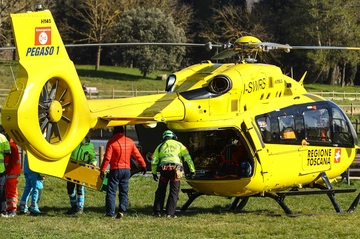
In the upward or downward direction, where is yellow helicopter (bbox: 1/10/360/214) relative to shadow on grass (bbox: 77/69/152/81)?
upward

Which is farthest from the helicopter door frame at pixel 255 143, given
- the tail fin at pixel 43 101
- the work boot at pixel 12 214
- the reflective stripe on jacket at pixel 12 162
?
the work boot at pixel 12 214

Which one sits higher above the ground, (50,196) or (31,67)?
(31,67)

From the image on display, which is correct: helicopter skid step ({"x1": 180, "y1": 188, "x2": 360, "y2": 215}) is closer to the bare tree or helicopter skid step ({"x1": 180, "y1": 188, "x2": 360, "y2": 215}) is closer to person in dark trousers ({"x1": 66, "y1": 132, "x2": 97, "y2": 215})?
person in dark trousers ({"x1": 66, "y1": 132, "x2": 97, "y2": 215})

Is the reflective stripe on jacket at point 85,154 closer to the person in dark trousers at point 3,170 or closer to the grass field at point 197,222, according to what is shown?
the grass field at point 197,222

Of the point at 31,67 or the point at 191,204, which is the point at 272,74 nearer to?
the point at 191,204

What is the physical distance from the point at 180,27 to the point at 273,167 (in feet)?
198

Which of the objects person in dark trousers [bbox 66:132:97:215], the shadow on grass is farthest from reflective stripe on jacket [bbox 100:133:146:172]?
the shadow on grass

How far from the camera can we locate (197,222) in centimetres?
1487

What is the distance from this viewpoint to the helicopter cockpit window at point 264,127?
15.9 meters

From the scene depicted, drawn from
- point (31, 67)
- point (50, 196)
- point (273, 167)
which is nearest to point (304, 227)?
point (273, 167)

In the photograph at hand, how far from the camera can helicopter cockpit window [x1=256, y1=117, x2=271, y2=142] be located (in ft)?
52.0

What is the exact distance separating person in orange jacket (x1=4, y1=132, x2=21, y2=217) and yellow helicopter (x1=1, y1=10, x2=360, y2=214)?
113cm

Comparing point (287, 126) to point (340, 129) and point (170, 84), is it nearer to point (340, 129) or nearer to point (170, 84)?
point (340, 129)

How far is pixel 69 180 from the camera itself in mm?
15516
